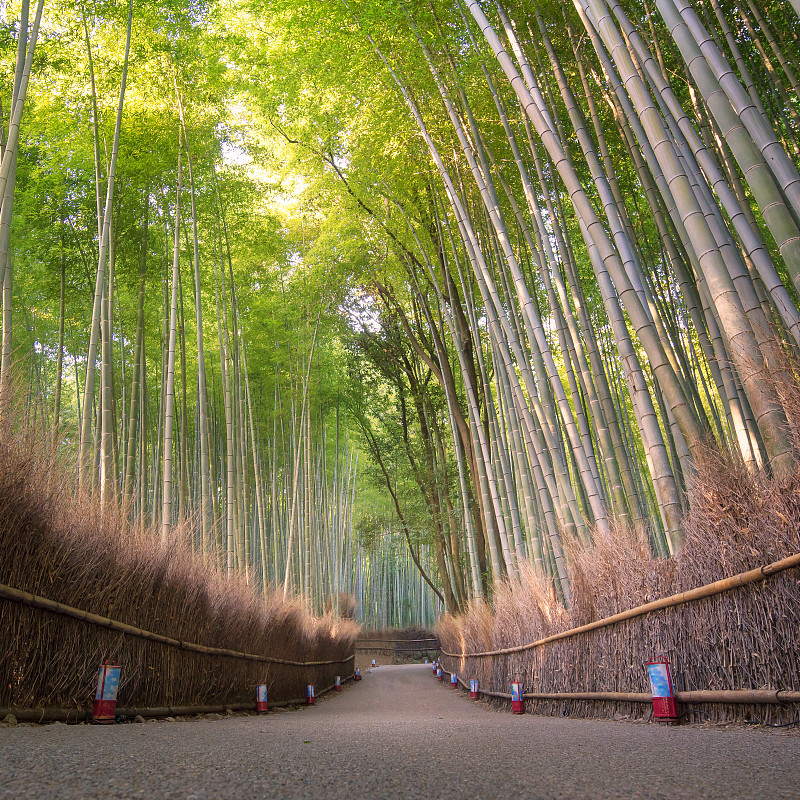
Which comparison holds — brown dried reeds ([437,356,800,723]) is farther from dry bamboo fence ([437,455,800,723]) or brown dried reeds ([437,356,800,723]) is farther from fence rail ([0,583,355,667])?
fence rail ([0,583,355,667])

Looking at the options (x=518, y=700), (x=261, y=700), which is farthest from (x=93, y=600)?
(x=518, y=700)

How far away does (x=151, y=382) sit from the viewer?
8.91 meters

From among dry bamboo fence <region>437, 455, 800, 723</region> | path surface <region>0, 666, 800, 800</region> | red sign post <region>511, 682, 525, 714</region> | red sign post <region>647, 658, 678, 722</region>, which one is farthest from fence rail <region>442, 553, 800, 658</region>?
red sign post <region>511, 682, 525, 714</region>

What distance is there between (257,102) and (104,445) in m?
4.08

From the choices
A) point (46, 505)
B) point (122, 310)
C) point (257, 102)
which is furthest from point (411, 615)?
point (46, 505)

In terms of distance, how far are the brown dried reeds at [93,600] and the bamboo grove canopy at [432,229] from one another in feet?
1.01

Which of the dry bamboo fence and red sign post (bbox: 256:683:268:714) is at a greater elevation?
the dry bamboo fence

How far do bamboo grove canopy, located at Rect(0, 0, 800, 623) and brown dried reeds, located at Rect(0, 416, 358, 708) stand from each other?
31cm

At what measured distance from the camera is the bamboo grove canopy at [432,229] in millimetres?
2471

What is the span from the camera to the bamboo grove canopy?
2.47 m

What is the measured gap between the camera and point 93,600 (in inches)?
95.8

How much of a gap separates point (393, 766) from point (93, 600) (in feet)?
5.72

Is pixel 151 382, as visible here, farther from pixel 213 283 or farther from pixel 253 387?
pixel 213 283

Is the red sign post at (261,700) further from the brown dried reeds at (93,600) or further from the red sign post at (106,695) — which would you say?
the red sign post at (106,695)
